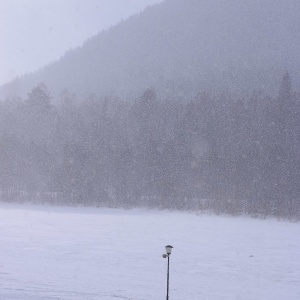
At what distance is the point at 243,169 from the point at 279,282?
34832 mm

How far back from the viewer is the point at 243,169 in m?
47.7

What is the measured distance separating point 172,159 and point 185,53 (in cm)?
5518

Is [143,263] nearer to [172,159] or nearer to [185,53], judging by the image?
[172,159]

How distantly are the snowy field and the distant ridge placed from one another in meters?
58.9

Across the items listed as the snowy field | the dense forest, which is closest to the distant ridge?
the dense forest

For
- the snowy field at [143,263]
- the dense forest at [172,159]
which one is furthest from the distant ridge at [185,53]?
the snowy field at [143,263]

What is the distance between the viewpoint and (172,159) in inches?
1939

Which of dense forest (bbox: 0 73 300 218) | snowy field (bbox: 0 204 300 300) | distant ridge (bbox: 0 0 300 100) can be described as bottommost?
snowy field (bbox: 0 204 300 300)

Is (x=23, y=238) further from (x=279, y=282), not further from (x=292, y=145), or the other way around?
(x=292, y=145)

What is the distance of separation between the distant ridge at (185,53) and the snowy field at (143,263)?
58.9 meters

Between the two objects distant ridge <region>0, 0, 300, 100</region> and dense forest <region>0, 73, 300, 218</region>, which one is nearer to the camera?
dense forest <region>0, 73, 300, 218</region>

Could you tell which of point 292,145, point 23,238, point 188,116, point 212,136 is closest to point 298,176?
→ point 292,145

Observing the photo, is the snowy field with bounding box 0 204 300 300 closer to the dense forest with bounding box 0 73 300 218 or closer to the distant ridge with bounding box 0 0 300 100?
the dense forest with bounding box 0 73 300 218

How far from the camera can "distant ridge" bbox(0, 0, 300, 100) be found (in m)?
85.4
